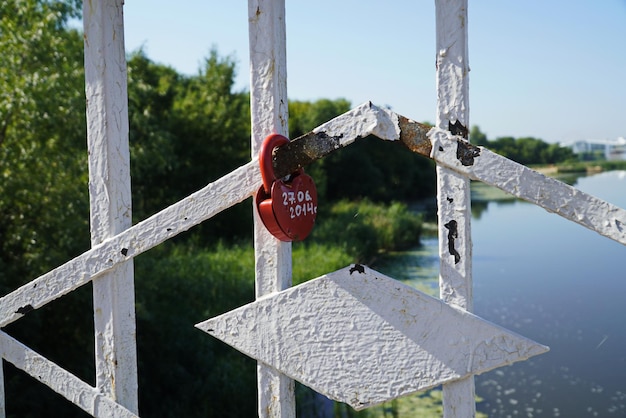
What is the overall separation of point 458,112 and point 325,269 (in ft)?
20.8

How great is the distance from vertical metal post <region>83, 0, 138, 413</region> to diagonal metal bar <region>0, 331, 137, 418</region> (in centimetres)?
2

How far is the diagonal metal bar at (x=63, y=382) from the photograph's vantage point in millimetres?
1291

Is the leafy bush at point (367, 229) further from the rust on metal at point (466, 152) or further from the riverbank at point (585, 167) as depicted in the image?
the rust on metal at point (466, 152)

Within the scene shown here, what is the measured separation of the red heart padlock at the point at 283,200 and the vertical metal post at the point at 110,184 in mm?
332

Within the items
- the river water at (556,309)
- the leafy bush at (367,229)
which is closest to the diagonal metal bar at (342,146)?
the river water at (556,309)

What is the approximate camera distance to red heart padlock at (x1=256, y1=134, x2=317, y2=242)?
1077 mm

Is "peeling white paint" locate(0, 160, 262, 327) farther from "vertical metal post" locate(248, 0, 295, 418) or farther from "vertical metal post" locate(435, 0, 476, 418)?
"vertical metal post" locate(435, 0, 476, 418)

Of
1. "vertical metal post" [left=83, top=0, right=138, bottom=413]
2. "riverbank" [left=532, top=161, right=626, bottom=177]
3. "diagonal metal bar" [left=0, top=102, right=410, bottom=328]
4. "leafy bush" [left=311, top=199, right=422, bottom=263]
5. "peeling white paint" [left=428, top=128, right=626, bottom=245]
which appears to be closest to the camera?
"peeling white paint" [left=428, top=128, right=626, bottom=245]

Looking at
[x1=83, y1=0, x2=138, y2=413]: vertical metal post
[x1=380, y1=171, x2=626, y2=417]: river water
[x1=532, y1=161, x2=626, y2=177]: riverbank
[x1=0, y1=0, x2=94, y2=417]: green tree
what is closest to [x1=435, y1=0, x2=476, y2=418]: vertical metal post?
[x1=83, y1=0, x2=138, y2=413]: vertical metal post

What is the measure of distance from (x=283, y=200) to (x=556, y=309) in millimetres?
7382

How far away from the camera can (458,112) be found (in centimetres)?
100

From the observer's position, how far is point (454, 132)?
1.01 m

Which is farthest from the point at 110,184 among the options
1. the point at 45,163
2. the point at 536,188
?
the point at 45,163

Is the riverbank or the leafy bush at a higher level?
the riverbank
